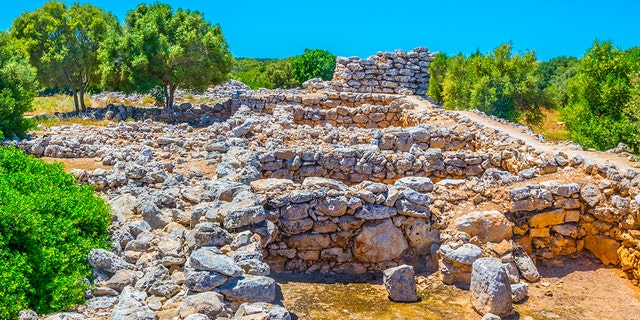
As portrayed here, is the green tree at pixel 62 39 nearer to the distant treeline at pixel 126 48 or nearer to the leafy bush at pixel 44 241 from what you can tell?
the distant treeline at pixel 126 48

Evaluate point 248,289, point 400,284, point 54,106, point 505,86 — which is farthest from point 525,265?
point 54,106

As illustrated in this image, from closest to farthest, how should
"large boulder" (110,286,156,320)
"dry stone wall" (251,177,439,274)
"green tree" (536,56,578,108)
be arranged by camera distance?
"large boulder" (110,286,156,320) → "dry stone wall" (251,177,439,274) → "green tree" (536,56,578,108)

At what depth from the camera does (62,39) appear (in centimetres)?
2172

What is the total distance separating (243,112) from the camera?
794 inches

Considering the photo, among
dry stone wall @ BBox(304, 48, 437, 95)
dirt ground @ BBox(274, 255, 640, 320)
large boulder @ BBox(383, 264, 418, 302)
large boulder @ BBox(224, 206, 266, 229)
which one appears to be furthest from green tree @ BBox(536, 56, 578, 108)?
large boulder @ BBox(224, 206, 266, 229)

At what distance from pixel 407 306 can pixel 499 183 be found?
11.6ft

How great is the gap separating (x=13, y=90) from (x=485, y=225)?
545 inches

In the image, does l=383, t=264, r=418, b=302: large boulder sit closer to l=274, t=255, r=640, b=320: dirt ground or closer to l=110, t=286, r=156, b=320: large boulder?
l=274, t=255, r=640, b=320: dirt ground

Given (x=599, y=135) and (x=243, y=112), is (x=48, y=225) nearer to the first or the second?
(x=243, y=112)

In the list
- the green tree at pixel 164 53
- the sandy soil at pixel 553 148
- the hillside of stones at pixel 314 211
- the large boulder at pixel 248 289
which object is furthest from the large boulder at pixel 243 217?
the green tree at pixel 164 53

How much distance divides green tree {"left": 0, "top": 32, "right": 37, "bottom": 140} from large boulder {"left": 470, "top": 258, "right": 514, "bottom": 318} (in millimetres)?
11634

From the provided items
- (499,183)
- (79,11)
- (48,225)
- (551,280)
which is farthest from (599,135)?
(79,11)

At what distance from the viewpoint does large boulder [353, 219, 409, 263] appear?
831 centimetres

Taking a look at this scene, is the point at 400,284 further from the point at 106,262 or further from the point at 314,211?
the point at 106,262
